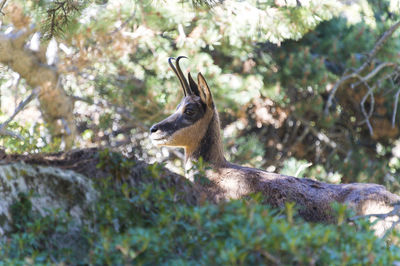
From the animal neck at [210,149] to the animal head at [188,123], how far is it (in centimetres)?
4

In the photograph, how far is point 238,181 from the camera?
216 inches

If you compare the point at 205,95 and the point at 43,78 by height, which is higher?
the point at 205,95

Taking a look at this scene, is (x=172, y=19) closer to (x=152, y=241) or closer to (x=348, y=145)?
(x=348, y=145)

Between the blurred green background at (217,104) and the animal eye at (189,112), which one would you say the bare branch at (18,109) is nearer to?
the blurred green background at (217,104)

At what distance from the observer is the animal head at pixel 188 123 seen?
19.4 feet

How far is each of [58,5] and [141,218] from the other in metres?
3.62

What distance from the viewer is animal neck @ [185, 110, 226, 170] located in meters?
5.98

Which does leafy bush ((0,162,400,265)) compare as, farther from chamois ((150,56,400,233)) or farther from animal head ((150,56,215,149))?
animal head ((150,56,215,149))

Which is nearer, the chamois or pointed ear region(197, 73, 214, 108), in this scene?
the chamois

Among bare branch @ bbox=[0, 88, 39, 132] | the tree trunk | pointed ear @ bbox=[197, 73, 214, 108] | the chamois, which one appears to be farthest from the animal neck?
the tree trunk

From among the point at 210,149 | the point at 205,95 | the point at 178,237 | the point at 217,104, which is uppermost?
the point at 178,237

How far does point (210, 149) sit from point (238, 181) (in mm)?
659

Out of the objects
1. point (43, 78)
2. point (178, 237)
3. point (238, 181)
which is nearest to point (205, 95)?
point (238, 181)

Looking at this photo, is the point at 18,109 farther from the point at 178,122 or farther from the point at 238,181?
the point at 238,181
